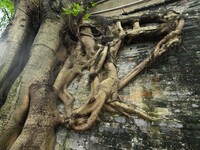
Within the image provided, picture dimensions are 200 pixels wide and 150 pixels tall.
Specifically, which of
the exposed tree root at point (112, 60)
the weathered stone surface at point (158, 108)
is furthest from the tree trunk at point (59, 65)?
the weathered stone surface at point (158, 108)

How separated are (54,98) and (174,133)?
1.76 meters

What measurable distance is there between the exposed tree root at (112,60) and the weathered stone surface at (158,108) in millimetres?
125

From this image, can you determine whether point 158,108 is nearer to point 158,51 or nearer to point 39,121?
point 158,51

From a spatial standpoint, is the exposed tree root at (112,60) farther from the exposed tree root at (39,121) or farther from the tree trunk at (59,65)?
the exposed tree root at (39,121)

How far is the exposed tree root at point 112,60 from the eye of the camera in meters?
2.75

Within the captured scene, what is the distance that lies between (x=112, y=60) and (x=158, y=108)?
4.22ft

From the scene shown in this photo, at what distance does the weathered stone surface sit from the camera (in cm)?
232

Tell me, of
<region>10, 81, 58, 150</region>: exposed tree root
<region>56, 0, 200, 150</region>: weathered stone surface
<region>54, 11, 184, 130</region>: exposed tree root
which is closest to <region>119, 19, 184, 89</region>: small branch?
<region>54, 11, 184, 130</region>: exposed tree root

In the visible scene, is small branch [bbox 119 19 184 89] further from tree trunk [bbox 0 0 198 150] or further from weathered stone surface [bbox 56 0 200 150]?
weathered stone surface [bbox 56 0 200 150]

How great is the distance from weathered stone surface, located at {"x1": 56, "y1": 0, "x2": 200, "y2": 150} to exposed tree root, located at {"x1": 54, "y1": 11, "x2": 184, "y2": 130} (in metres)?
0.13

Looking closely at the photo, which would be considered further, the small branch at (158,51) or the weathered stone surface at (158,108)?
the small branch at (158,51)

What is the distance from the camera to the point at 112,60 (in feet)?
11.8

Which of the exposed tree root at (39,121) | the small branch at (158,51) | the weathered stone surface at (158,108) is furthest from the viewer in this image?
the small branch at (158,51)

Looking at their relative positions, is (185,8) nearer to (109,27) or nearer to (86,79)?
(109,27)
